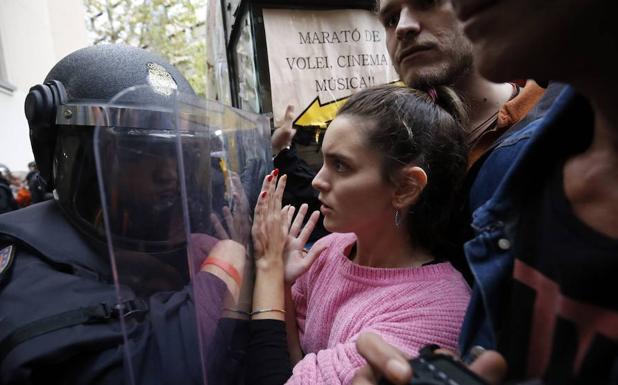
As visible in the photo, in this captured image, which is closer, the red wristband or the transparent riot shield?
the transparent riot shield

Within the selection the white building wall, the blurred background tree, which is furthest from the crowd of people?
the blurred background tree

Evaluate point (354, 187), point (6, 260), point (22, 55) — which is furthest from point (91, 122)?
point (22, 55)

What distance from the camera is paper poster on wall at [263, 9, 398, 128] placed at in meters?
2.58

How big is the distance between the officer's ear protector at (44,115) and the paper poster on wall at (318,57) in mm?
1433

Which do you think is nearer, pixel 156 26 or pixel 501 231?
pixel 501 231

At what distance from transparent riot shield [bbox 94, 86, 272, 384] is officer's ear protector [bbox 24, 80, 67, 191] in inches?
14.1

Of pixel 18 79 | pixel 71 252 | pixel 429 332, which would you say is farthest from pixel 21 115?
pixel 429 332

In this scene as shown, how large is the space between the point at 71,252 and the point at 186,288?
448 millimetres

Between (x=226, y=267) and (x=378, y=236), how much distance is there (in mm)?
550

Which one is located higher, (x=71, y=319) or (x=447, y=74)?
(x=447, y=74)

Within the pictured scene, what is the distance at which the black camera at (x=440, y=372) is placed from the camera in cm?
55

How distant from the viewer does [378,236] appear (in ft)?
4.62

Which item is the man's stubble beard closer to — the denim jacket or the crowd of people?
the crowd of people

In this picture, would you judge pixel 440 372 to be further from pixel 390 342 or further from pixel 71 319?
pixel 71 319
